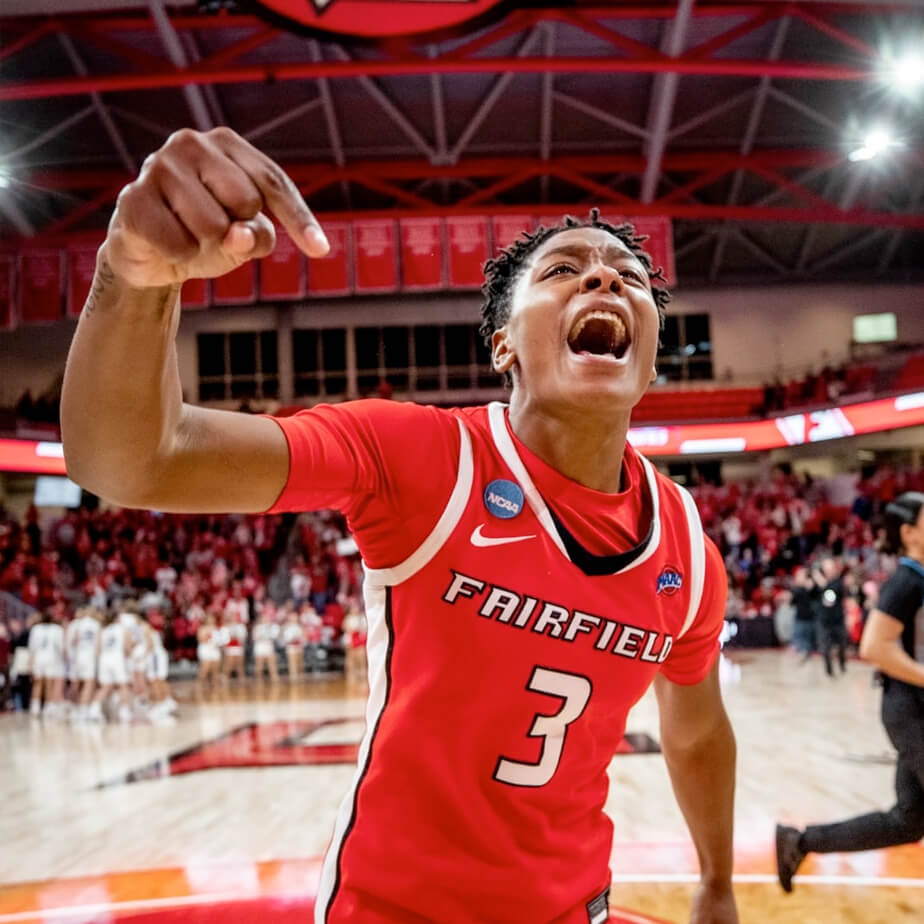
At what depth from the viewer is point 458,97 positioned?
1516 cm

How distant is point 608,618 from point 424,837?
1.55ft

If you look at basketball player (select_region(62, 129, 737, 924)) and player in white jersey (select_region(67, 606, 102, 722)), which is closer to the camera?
basketball player (select_region(62, 129, 737, 924))

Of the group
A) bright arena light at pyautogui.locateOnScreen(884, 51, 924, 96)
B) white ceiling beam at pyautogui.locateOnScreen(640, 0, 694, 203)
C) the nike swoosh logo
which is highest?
white ceiling beam at pyautogui.locateOnScreen(640, 0, 694, 203)

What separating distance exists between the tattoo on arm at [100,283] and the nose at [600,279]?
3.05ft

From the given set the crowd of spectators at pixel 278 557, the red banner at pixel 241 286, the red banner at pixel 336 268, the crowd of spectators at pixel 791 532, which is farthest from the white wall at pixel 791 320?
the red banner at pixel 241 286

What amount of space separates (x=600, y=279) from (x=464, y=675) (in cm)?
80

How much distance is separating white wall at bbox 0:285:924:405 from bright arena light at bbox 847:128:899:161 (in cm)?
710

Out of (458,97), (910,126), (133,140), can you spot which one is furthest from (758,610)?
(133,140)

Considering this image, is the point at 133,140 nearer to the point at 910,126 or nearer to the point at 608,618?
the point at 910,126

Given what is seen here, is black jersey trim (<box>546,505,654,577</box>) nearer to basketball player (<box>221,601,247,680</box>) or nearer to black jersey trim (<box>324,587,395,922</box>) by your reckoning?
black jersey trim (<box>324,587,395,922</box>)

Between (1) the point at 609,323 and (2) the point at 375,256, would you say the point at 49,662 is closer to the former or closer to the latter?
(2) the point at 375,256

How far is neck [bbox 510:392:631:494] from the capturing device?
5.50 ft

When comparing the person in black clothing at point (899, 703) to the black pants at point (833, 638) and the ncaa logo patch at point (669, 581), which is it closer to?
the ncaa logo patch at point (669, 581)

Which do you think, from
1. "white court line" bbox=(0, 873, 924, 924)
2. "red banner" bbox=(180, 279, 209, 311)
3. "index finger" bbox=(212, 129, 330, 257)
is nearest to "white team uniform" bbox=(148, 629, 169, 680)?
"red banner" bbox=(180, 279, 209, 311)
